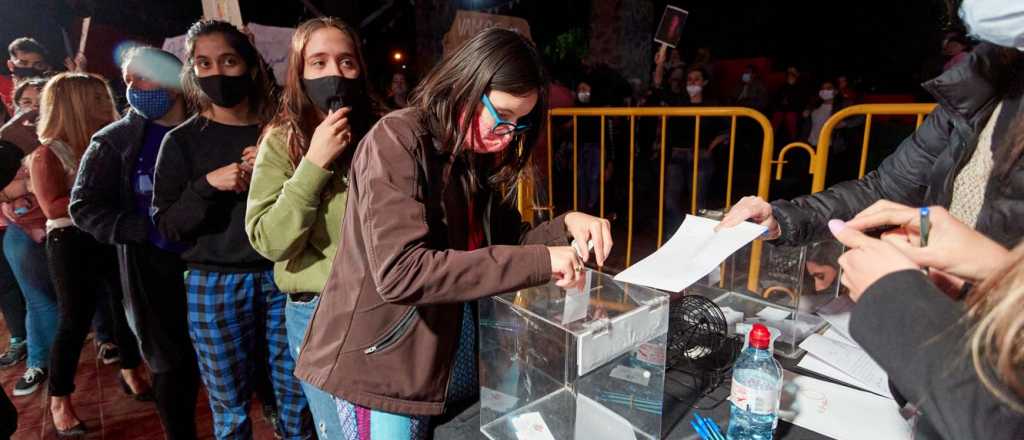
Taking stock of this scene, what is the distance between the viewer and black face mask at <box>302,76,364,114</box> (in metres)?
1.63

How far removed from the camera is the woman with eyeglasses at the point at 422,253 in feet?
3.18

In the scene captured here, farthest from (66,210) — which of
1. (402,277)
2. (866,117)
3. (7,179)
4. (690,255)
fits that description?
(866,117)

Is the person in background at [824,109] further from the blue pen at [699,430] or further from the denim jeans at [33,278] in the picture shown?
the denim jeans at [33,278]

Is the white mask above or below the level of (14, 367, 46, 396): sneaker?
above

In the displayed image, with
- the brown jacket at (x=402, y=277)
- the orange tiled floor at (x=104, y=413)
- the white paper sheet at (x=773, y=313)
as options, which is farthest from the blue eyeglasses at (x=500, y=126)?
the orange tiled floor at (x=104, y=413)

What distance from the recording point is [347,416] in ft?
4.00

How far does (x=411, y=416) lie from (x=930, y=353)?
95cm

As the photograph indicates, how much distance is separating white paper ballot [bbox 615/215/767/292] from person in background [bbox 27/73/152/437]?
2.89m

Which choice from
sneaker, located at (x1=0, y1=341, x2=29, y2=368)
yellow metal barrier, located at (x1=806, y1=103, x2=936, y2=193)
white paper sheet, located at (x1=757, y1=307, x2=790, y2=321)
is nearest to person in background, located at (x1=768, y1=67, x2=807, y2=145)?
yellow metal barrier, located at (x1=806, y1=103, x2=936, y2=193)

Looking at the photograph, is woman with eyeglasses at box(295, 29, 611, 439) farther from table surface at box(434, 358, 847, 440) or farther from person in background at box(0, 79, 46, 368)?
person in background at box(0, 79, 46, 368)

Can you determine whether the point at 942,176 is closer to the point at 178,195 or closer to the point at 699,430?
the point at 699,430

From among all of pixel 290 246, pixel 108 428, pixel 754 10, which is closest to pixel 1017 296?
pixel 290 246

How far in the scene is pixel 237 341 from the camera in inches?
72.6

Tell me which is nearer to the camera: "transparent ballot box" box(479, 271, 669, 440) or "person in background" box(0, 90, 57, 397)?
"transparent ballot box" box(479, 271, 669, 440)
